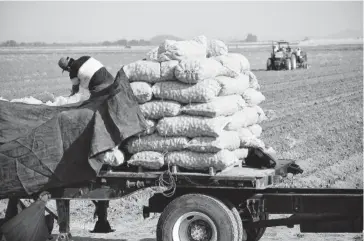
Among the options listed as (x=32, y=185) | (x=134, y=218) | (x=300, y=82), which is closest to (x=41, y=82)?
(x=300, y=82)

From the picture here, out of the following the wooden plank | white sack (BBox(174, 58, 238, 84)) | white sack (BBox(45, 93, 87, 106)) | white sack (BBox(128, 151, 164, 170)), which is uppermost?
white sack (BBox(174, 58, 238, 84))

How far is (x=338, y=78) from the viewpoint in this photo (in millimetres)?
31516

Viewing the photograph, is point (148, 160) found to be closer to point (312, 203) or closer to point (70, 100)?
point (70, 100)

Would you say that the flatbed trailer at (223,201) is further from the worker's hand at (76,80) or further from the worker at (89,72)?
the worker's hand at (76,80)

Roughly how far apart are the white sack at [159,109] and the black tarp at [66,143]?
12 cm

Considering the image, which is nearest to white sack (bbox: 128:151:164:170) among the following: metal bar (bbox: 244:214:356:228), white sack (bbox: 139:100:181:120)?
white sack (bbox: 139:100:181:120)

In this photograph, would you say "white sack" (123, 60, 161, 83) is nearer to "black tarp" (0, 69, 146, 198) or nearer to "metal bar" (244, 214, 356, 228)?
"black tarp" (0, 69, 146, 198)

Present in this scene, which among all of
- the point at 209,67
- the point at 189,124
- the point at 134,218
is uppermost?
the point at 209,67

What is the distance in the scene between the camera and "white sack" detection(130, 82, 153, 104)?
768cm

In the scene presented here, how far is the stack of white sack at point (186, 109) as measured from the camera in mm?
7438

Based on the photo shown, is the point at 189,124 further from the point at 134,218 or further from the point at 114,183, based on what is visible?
the point at 134,218

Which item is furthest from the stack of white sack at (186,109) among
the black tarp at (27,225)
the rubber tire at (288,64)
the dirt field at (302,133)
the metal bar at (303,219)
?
the rubber tire at (288,64)

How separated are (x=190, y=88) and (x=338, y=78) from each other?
2496cm

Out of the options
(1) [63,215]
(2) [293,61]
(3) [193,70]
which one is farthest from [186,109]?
(2) [293,61]
